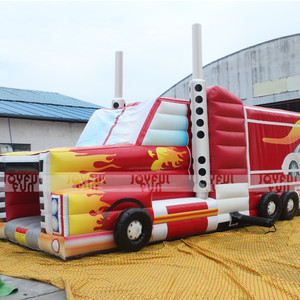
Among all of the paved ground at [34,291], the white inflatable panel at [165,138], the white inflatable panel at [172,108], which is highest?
the white inflatable panel at [172,108]

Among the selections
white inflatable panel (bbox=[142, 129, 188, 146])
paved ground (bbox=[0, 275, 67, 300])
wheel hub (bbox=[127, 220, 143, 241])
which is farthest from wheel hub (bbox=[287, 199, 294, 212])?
paved ground (bbox=[0, 275, 67, 300])

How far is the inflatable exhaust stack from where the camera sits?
5402 millimetres

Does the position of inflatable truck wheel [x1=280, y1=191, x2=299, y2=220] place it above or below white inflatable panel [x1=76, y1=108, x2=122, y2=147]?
below

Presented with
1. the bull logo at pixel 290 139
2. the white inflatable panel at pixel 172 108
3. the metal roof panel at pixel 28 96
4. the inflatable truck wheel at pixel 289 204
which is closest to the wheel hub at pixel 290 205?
the inflatable truck wheel at pixel 289 204

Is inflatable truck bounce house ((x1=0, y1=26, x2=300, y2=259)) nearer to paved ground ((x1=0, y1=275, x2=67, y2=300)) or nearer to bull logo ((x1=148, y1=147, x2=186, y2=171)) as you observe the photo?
bull logo ((x1=148, y1=147, x2=186, y2=171))

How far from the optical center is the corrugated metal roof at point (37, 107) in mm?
7664

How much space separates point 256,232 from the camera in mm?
4672

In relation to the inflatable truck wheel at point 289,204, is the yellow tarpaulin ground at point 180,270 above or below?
below

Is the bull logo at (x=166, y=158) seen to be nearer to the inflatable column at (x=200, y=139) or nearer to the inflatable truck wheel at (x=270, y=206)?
the inflatable column at (x=200, y=139)

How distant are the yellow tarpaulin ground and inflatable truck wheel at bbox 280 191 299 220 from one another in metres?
1.23

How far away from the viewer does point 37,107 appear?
8.74m

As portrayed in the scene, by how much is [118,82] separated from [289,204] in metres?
3.05

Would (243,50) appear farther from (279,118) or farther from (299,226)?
(299,226)

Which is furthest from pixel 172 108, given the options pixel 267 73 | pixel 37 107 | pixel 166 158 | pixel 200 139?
pixel 267 73
